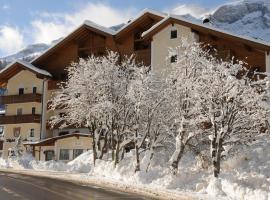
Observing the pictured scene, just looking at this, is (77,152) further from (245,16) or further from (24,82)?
(245,16)

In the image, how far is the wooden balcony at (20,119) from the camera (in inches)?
2307

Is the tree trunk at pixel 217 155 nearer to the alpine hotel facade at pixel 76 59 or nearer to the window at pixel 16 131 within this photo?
the alpine hotel facade at pixel 76 59

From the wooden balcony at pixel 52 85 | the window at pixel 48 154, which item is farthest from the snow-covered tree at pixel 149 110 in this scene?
the wooden balcony at pixel 52 85

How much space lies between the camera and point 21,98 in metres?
59.8

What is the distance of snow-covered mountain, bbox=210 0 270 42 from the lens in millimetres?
143413

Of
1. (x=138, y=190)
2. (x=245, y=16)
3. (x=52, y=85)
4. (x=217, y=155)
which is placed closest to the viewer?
(x=138, y=190)

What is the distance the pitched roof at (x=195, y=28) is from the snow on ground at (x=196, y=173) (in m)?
11.7

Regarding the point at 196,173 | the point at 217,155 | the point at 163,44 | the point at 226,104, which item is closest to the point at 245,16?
the point at 163,44

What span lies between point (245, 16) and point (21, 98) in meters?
108

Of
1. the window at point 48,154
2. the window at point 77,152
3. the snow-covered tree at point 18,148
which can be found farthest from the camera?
the window at point 48,154

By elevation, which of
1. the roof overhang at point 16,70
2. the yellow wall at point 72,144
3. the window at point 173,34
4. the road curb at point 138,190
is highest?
the window at point 173,34

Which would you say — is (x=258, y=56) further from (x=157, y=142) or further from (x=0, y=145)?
(x=0, y=145)

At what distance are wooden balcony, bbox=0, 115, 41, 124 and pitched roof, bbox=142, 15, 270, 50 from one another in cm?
1881

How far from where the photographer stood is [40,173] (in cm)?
3659
